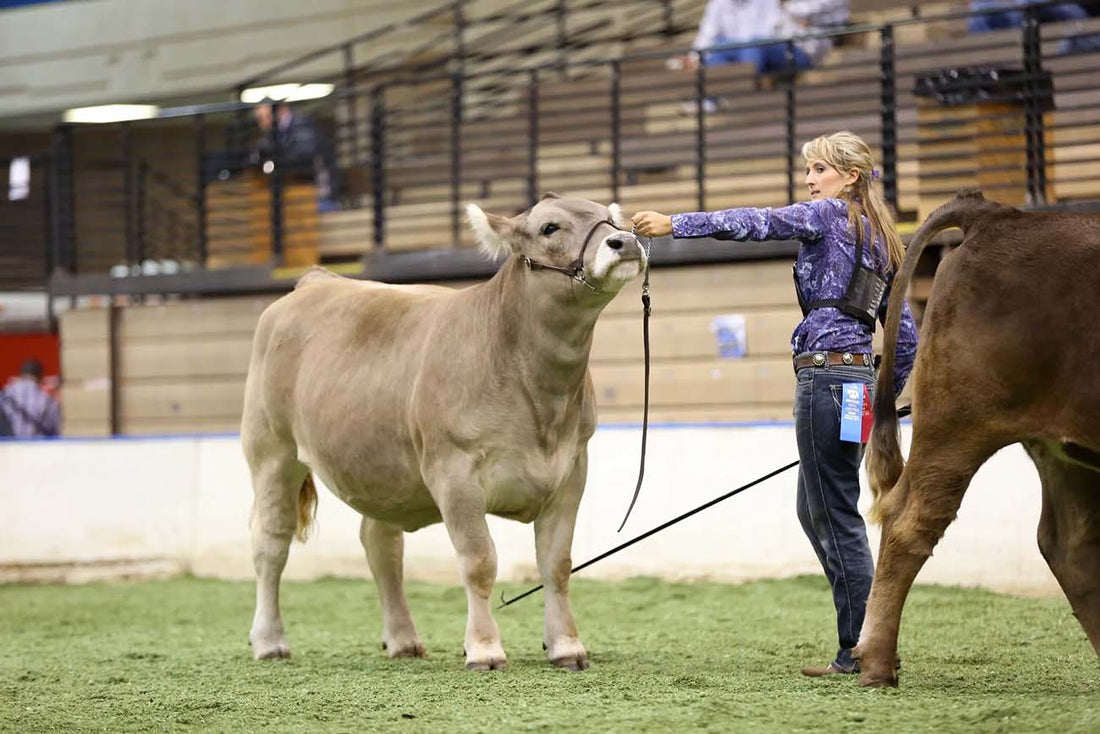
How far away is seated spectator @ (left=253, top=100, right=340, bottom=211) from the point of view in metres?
13.3

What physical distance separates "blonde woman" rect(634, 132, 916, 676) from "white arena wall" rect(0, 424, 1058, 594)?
3.04m

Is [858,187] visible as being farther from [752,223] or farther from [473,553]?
[473,553]

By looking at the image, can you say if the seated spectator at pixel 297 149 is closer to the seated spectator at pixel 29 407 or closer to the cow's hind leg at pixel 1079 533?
the seated spectator at pixel 29 407

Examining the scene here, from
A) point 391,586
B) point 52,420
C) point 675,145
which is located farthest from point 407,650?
point 52,420

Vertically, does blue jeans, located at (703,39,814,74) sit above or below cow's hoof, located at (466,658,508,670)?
above

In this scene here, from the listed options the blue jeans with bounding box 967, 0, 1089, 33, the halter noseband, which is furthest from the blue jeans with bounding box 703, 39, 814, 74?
the halter noseband

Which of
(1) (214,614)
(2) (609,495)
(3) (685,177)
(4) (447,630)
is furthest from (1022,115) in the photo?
(1) (214,614)

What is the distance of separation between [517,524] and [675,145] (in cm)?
361

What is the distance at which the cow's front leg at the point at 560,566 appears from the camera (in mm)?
5914

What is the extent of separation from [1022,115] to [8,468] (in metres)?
7.74

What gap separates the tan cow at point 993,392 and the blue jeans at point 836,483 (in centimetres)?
41

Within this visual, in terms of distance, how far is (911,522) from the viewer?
4797mm

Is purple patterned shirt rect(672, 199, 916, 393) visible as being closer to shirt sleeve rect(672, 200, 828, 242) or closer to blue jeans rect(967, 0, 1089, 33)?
shirt sleeve rect(672, 200, 828, 242)

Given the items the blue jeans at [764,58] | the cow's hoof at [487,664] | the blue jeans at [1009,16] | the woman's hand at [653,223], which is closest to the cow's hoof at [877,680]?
the cow's hoof at [487,664]
